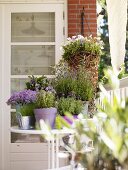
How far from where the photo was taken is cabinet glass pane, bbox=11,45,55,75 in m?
4.85

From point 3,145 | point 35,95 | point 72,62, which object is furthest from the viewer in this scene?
point 3,145

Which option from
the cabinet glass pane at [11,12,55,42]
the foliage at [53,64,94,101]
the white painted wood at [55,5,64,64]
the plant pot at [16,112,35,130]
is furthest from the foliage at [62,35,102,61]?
the cabinet glass pane at [11,12,55,42]

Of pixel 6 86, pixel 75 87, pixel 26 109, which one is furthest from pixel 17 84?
pixel 26 109

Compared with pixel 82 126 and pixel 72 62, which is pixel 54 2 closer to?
pixel 72 62

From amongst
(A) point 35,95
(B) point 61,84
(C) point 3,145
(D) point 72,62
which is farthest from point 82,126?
(C) point 3,145

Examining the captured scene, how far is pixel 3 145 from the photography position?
4754 mm

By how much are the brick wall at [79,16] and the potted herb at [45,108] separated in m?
2.16

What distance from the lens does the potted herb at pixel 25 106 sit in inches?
110

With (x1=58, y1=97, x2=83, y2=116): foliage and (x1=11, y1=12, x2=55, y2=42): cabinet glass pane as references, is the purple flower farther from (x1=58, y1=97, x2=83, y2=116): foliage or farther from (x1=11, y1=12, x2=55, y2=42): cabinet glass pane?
(x1=11, y1=12, x2=55, y2=42): cabinet glass pane

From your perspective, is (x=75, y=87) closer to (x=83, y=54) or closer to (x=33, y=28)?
(x=83, y=54)

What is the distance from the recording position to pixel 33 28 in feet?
16.1

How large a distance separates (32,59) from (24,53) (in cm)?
12

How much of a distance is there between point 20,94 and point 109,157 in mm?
2038

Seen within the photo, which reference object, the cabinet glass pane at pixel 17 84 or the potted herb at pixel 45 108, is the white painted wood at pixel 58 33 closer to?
the cabinet glass pane at pixel 17 84
